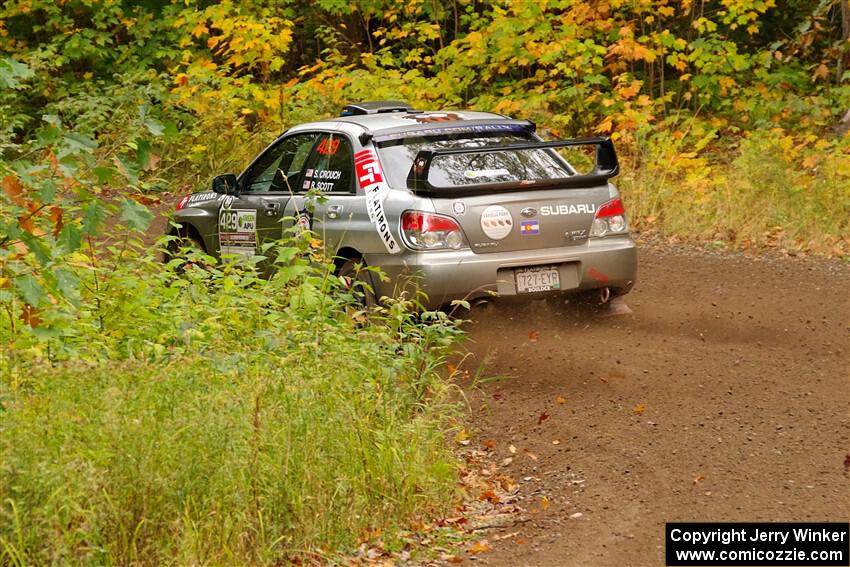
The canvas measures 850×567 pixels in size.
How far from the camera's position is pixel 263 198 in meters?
10.0

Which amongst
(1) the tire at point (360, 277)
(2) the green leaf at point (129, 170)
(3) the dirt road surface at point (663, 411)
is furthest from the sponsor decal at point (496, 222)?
(2) the green leaf at point (129, 170)

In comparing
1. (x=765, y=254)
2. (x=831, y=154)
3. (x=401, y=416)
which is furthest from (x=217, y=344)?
(x=831, y=154)

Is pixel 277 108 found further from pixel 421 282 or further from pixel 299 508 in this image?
pixel 299 508

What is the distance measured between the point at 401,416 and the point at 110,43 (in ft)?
58.3

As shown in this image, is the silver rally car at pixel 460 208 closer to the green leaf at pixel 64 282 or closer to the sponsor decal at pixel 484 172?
the sponsor decal at pixel 484 172

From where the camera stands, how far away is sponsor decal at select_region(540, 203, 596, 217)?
877 centimetres

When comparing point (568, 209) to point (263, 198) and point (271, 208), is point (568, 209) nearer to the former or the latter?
point (271, 208)

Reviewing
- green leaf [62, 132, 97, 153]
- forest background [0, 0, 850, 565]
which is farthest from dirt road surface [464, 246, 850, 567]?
green leaf [62, 132, 97, 153]

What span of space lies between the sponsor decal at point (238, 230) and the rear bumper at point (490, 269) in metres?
1.62

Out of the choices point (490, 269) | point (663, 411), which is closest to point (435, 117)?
point (490, 269)

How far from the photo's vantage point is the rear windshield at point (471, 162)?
8820mm

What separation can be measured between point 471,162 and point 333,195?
3.58 ft

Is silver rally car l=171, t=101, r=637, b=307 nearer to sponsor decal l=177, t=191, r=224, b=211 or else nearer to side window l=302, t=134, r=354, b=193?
side window l=302, t=134, r=354, b=193

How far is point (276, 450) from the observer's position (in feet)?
17.9
